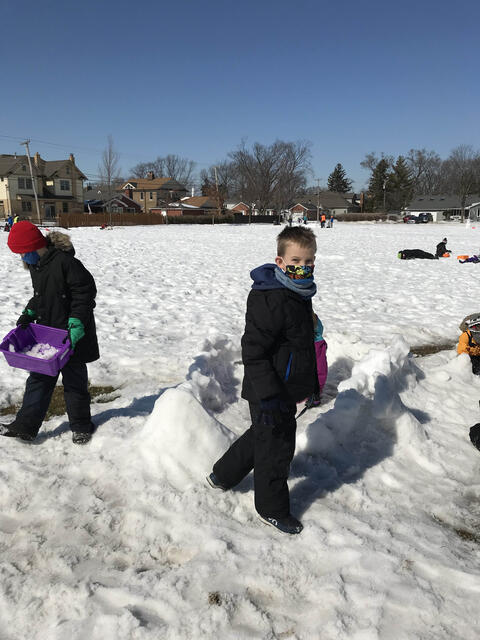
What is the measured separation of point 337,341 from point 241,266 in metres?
9.33

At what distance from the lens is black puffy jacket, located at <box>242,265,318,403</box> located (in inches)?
98.2

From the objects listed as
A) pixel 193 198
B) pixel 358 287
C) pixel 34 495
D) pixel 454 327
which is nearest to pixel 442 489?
pixel 34 495

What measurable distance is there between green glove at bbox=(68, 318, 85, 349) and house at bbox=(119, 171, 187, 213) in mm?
86010

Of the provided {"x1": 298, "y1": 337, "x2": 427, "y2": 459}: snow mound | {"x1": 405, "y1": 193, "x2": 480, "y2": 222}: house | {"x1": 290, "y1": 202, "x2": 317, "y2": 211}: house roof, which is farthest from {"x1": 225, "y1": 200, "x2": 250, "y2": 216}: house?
{"x1": 298, "y1": 337, "x2": 427, "y2": 459}: snow mound

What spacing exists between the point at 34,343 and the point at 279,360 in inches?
83.4

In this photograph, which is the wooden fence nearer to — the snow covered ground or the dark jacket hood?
the dark jacket hood

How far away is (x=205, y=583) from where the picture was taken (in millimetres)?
2238

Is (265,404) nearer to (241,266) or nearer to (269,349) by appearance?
(269,349)

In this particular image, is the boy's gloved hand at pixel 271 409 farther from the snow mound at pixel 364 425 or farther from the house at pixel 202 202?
the house at pixel 202 202

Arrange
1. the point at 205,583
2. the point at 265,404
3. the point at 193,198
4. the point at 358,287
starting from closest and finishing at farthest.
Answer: the point at 205,583 → the point at 265,404 → the point at 358,287 → the point at 193,198

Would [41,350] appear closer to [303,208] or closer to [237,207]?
[237,207]

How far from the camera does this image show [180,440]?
3.13 meters

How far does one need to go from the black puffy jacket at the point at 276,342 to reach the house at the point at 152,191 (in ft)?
285

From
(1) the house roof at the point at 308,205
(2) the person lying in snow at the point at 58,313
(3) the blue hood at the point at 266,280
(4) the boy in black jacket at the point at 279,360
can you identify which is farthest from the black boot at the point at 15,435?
(1) the house roof at the point at 308,205
